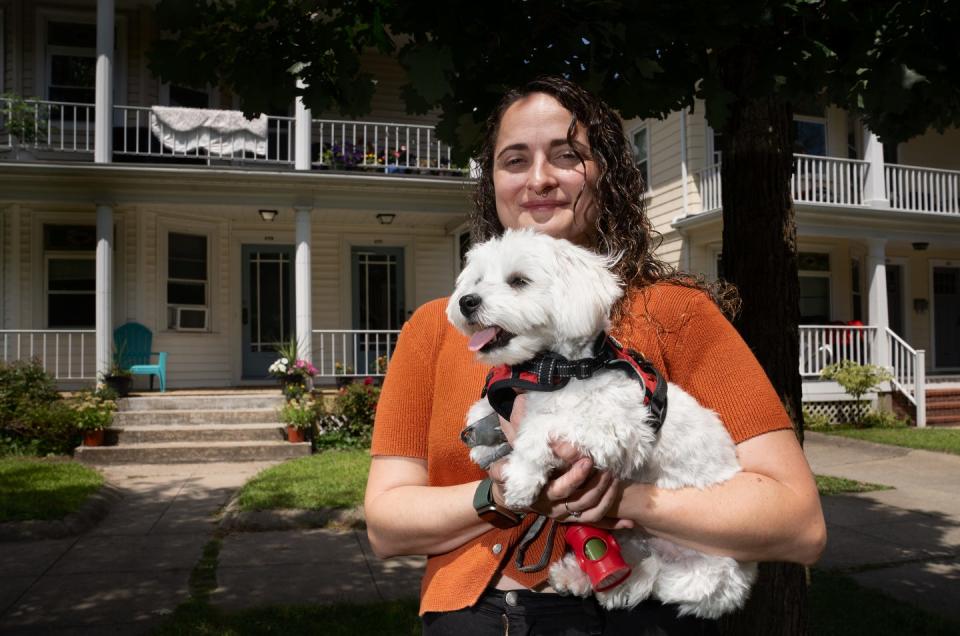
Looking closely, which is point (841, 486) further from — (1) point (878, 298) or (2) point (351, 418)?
(1) point (878, 298)

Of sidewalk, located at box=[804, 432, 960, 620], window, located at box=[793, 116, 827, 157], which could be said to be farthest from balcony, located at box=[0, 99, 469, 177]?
window, located at box=[793, 116, 827, 157]

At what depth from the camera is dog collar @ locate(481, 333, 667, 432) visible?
1529mm

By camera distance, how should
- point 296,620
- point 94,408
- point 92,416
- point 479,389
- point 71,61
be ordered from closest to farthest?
1. point 479,389
2. point 296,620
3. point 92,416
4. point 94,408
5. point 71,61

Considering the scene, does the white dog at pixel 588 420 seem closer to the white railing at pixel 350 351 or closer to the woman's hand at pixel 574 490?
the woman's hand at pixel 574 490

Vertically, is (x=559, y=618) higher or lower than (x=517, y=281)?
lower

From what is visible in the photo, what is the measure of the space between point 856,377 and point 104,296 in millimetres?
13741

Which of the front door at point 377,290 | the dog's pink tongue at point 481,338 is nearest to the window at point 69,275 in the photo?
the front door at point 377,290

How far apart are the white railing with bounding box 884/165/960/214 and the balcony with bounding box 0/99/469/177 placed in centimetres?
1005

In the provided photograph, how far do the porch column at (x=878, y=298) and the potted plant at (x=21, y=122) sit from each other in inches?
653

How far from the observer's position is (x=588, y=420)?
1.46 metres

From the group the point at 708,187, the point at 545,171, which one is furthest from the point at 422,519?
the point at 708,187

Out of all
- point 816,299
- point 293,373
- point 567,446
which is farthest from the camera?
point 816,299

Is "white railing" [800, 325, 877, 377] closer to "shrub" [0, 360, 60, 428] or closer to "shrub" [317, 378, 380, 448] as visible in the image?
"shrub" [317, 378, 380, 448]

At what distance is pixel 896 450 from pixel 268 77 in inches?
441
